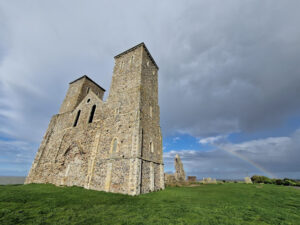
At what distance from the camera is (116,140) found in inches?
528

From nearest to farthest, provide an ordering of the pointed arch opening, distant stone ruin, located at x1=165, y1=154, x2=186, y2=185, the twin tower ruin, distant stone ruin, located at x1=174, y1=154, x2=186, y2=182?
the twin tower ruin
the pointed arch opening
distant stone ruin, located at x1=165, y1=154, x2=186, y2=185
distant stone ruin, located at x1=174, y1=154, x2=186, y2=182

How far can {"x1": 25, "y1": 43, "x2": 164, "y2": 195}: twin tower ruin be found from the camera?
39.2 feet

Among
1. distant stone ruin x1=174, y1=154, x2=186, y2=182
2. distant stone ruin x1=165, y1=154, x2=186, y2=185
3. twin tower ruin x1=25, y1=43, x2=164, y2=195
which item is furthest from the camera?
distant stone ruin x1=174, y1=154, x2=186, y2=182

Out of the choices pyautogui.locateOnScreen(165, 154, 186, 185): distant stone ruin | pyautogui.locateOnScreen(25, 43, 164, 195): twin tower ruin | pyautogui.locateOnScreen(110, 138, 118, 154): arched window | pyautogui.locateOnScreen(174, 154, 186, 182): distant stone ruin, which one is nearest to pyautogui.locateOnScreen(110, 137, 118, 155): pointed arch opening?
pyautogui.locateOnScreen(110, 138, 118, 154): arched window

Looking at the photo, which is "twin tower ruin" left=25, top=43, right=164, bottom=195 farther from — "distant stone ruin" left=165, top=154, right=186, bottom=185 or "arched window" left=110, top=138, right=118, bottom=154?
"distant stone ruin" left=165, top=154, right=186, bottom=185

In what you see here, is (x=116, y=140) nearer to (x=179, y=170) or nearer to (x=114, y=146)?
(x=114, y=146)

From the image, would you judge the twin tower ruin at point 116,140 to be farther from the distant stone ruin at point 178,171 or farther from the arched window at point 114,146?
the distant stone ruin at point 178,171

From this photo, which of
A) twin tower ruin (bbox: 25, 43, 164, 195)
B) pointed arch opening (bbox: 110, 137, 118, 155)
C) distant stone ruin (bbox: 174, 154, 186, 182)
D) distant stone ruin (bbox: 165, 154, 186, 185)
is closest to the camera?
twin tower ruin (bbox: 25, 43, 164, 195)

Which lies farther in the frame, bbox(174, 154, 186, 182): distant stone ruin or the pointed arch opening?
bbox(174, 154, 186, 182): distant stone ruin

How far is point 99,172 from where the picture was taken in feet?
42.7

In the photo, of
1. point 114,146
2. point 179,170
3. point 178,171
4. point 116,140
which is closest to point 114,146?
point 114,146

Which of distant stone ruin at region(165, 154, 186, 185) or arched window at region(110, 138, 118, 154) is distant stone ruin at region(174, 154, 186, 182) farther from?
arched window at region(110, 138, 118, 154)

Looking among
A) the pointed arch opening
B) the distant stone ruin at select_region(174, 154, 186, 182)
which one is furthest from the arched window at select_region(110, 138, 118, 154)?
the distant stone ruin at select_region(174, 154, 186, 182)

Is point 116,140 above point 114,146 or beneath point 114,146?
above
